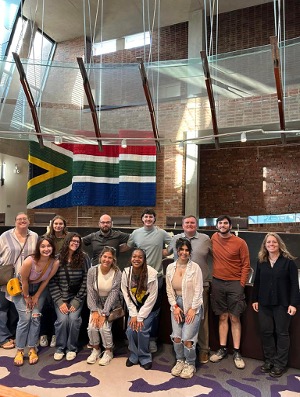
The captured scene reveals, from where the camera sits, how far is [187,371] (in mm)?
3012

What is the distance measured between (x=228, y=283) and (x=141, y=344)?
39.1 inches

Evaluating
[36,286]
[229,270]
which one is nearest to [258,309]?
[229,270]

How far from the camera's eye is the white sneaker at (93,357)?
3.28 meters

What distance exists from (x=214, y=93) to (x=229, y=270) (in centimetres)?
349

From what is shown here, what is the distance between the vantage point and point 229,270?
3.31 metres

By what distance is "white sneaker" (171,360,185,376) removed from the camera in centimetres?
304

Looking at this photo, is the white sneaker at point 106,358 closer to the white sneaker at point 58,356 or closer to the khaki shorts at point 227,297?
the white sneaker at point 58,356

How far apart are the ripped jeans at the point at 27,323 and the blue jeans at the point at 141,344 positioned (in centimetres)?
93

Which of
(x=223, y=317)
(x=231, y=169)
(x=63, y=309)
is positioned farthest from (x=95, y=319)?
(x=231, y=169)

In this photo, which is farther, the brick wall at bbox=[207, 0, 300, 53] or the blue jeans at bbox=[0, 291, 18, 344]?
the brick wall at bbox=[207, 0, 300, 53]

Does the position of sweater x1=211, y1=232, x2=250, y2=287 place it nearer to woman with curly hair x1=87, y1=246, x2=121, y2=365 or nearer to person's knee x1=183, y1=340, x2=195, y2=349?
person's knee x1=183, y1=340, x2=195, y2=349

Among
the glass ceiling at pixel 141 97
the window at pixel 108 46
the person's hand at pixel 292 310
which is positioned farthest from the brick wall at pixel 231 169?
the person's hand at pixel 292 310

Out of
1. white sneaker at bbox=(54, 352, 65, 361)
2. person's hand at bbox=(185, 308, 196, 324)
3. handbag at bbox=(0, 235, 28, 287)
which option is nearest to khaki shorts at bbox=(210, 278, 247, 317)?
person's hand at bbox=(185, 308, 196, 324)

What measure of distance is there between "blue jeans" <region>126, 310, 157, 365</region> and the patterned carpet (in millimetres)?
80
